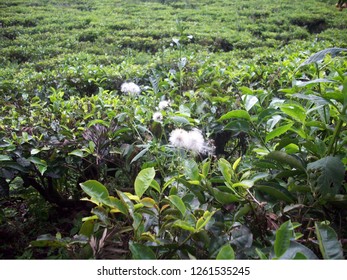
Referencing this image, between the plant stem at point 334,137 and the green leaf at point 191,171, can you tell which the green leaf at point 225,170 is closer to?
the green leaf at point 191,171

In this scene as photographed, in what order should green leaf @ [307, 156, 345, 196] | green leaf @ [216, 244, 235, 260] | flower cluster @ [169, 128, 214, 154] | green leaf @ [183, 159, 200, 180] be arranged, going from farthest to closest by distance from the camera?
flower cluster @ [169, 128, 214, 154] → green leaf @ [183, 159, 200, 180] → green leaf @ [307, 156, 345, 196] → green leaf @ [216, 244, 235, 260]

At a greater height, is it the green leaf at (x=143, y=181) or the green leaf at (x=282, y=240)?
the green leaf at (x=143, y=181)

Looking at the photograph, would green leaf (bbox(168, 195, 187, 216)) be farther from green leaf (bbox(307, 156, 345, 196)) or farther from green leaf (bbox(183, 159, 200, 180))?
green leaf (bbox(307, 156, 345, 196))

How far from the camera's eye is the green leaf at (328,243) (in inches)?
26.6

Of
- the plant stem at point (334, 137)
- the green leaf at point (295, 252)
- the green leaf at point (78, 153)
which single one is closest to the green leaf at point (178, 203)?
the green leaf at point (295, 252)

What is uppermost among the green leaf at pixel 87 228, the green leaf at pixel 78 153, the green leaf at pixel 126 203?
the green leaf at pixel 126 203

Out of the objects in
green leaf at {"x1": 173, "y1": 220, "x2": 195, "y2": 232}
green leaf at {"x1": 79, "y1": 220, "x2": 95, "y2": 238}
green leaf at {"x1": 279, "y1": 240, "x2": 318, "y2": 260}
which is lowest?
green leaf at {"x1": 79, "y1": 220, "x2": 95, "y2": 238}

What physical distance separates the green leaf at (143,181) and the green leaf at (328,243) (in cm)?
38

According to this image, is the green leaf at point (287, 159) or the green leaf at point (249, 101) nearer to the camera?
the green leaf at point (287, 159)

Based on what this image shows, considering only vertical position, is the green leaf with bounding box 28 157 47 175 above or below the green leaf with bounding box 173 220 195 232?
below

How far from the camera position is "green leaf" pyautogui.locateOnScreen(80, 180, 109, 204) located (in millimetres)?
784

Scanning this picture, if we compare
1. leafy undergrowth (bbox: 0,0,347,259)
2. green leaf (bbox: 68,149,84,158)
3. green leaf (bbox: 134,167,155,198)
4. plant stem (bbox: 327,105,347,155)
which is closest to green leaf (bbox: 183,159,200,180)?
leafy undergrowth (bbox: 0,0,347,259)

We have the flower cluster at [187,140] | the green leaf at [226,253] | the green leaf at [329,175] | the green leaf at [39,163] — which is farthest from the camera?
the green leaf at [39,163]

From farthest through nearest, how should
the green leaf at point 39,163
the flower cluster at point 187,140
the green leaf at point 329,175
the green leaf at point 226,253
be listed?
the green leaf at point 39,163, the flower cluster at point 187,140, the green leaf at point 329,175, the green leaf at point 226,253
